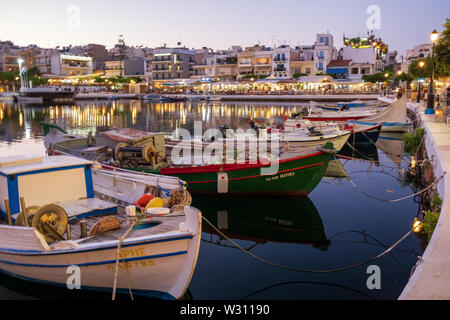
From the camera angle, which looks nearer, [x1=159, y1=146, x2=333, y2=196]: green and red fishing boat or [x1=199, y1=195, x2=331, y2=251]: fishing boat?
[x1=199, y1=195, x2=331, y2=251]: fishing boat

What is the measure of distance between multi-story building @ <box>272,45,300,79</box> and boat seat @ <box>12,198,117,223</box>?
8349 centimetres

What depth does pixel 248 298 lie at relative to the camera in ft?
24.6

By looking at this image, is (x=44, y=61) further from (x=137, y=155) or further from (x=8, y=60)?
(x=137, y=155)

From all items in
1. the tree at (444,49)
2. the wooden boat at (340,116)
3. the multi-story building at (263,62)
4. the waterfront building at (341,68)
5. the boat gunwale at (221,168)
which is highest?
the multi-story building at (263,62)

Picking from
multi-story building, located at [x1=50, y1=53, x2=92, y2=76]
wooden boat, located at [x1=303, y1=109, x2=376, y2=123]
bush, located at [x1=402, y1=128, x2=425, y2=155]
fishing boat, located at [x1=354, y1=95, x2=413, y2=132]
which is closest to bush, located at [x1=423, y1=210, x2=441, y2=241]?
bush, located at [x1=402, y1=128, x2=425, y2=155]

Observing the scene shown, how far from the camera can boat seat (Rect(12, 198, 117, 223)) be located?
26.2 ft

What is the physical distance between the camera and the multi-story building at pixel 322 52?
84.0m

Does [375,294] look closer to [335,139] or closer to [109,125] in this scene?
[335,139]

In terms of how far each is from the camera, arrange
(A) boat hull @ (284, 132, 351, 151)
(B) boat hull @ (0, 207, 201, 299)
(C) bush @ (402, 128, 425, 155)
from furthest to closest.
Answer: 1. (C) bush @ (402, 128, 425, 155)
2. (A) boat hull @ (284, 132, 351, 151)
3. (B) boat hull @ (0, 207, 201, 299)

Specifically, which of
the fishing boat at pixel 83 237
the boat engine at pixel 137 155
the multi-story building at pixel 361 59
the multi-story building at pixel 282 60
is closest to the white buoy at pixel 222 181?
the boat engine at pixel 137 155

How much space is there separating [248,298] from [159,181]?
3.62 m

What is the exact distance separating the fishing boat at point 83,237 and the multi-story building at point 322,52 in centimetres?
8164

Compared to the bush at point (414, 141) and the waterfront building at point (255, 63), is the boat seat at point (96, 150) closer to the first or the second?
the bush at point (414, 141)

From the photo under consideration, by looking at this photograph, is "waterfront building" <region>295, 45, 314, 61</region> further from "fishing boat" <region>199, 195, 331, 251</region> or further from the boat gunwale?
the boat gunwale
